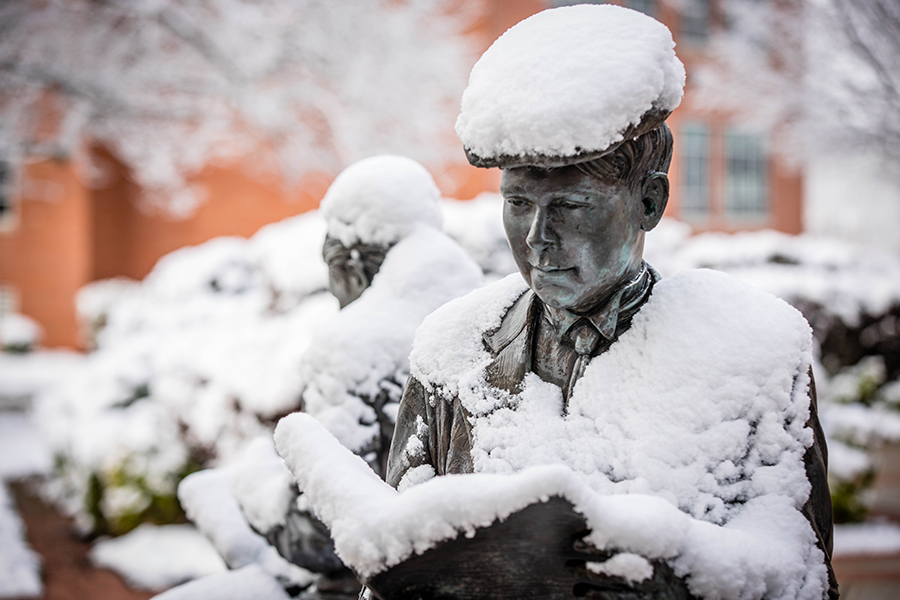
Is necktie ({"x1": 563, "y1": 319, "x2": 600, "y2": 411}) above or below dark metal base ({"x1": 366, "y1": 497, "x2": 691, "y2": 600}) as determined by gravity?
above

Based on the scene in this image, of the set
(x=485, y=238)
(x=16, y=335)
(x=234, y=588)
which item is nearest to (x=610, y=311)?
(x=234, y=588)

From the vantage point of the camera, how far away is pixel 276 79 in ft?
33.0

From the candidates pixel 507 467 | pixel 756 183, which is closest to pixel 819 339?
pixel 507 467

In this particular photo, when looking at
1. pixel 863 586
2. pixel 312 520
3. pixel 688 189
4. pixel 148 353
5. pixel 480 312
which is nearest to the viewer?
pixel 480 312

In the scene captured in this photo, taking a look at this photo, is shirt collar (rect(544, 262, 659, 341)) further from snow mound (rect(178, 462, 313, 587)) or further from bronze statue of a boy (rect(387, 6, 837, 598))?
snow mound (rect(178, 462, 313, 587))

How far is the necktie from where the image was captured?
1389mm

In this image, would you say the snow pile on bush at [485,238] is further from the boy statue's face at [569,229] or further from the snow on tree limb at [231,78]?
the snow on tree limb at [231,78]

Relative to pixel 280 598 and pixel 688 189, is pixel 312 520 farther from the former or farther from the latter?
pixel 688 189

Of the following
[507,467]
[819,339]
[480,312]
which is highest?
[480,312]

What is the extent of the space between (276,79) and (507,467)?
972cm

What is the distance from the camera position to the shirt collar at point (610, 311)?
4.50 feet

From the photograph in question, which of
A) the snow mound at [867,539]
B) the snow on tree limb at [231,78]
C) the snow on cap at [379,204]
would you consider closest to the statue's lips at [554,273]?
the snow on cap at [379,204]

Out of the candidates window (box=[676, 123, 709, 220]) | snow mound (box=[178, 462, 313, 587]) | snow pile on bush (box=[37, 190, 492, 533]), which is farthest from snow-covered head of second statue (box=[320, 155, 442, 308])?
window (box=[676, 123, 709, 220])

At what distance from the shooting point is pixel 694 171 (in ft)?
62.3
